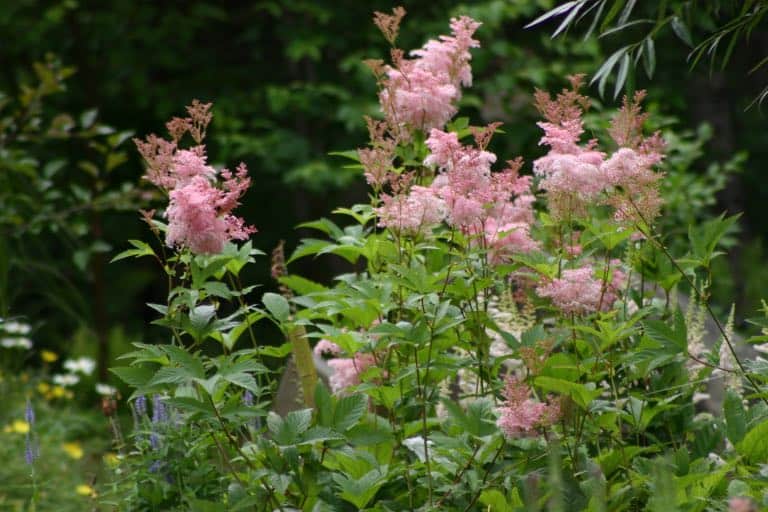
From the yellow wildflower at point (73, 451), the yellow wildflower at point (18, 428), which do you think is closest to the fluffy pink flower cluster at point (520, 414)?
the yellow wildflower at point (18, 428)

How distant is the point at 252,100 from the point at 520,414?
555 centimetres

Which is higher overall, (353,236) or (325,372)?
(353,236)

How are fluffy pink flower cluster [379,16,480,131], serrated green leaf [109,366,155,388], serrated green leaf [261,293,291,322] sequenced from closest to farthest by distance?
serrated green leaf [109,366,155,388]
serrated green leaf [261,293,291,322]
fluffy pink flower cluster [379,16,480,131]

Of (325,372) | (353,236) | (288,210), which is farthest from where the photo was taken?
(288,210)

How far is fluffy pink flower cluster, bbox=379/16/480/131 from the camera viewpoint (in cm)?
264

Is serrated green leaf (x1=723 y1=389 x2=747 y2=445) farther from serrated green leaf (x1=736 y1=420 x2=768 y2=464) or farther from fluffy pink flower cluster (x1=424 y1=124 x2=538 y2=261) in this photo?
fluffy pink flower cluster (x1=424 y1=124 x2=538 y2=261)

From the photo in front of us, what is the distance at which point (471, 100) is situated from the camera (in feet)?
20.7

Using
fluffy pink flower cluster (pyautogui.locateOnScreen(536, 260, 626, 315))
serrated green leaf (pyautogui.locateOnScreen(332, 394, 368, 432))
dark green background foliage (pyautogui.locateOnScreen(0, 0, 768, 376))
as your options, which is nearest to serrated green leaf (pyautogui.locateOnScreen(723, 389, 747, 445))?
fluffy pink flower cluster (pyautogui.locateOnScreen(536, 260, 626, 315))

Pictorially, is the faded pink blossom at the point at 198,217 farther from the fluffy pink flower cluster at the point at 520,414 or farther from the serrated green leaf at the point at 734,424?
the serrated green leaf at the point at 734,424

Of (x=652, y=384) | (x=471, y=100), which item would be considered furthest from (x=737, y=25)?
(x=471, y=100)

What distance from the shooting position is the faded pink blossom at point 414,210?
231 cm

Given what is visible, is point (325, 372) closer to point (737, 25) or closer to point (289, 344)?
point (289, 344)

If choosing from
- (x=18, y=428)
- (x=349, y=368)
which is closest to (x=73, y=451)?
(x=18, y=428)

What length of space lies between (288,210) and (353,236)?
570cm
